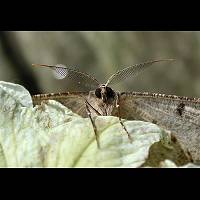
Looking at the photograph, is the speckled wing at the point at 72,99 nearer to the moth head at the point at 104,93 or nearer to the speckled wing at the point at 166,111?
the moth head at the point at 104,93

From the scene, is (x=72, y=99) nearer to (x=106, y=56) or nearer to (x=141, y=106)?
(x=141, y=106)

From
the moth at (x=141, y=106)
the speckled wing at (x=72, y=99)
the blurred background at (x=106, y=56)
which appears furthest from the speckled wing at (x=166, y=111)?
the blurred background at (x=106, y=56)

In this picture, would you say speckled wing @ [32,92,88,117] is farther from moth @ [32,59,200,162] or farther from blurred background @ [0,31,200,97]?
blurred background @ [0,31,200,97]

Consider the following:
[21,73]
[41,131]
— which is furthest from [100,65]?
[41,131]

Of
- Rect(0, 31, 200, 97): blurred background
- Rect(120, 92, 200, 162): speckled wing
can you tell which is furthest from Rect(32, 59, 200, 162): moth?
Rect(0, 31, 200, 97): blurred background

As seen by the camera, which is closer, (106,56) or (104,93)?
(104,93)

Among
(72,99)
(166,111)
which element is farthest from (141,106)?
(72,99)

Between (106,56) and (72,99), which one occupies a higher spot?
(106,56)
